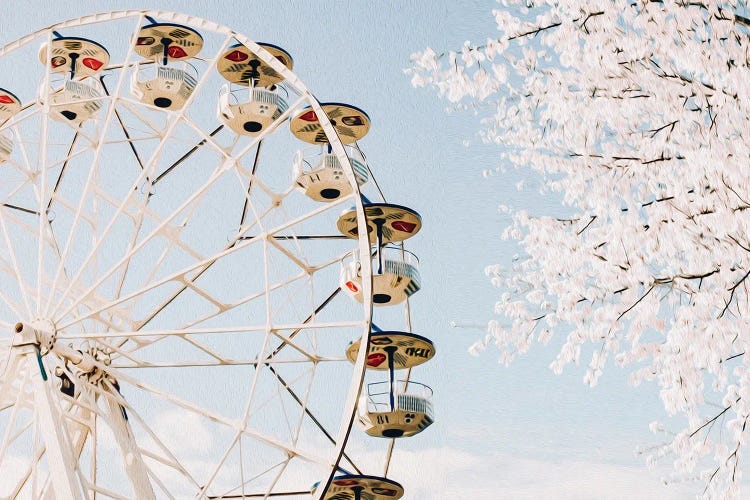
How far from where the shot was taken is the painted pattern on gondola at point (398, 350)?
57.8ft

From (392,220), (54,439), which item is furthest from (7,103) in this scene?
(54,439)

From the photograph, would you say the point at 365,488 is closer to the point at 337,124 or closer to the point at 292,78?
the point at 292,78

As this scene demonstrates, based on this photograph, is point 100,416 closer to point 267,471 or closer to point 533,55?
point 267,471

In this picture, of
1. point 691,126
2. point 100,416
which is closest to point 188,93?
point 100,416

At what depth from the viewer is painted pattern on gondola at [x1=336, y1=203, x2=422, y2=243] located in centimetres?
1819

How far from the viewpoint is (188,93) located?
20.5 m

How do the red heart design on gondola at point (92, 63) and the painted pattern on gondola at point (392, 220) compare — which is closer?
the painted pattern on gondola at point (392, 220)

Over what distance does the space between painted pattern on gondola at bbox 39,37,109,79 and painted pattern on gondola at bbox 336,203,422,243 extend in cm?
682

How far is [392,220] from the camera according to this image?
18391mm

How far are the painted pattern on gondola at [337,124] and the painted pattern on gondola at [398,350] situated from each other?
4843 mm

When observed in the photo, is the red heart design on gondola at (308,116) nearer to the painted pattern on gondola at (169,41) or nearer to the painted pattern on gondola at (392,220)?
the painted pattern on gondola at (392,220)

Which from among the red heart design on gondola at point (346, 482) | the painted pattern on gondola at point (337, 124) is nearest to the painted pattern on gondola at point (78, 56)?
the painted pattern on gondola at point (337, 124)

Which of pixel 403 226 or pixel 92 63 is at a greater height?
pixel 92 63

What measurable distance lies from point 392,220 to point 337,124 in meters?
3.29
